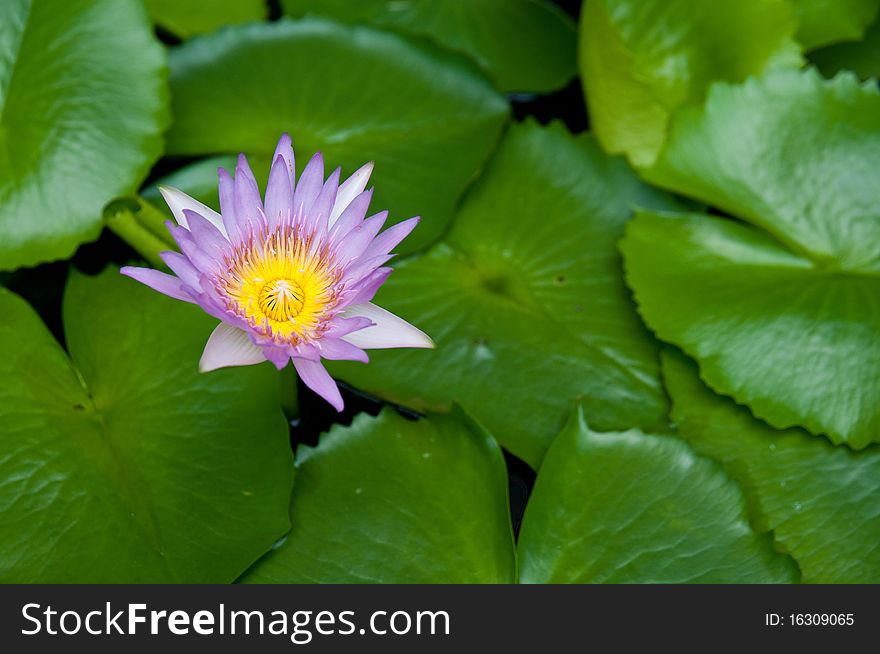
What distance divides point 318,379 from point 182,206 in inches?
13.4

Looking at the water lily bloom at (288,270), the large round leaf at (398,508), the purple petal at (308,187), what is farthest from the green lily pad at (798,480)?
the purple petal at (308,187)

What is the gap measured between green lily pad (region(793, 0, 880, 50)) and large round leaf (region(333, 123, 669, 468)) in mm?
626

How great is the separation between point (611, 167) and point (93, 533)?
137 centimetres

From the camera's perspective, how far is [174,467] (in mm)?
1476

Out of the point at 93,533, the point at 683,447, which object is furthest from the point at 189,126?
the point at 683,447

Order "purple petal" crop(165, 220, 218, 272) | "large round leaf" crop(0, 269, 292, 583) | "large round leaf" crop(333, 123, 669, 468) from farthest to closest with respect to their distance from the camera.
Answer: "large round leaf" crop(333, 123, 669, 468), "large round leaf" crop(0, 269, 292, 583), "purple petal" crop(165, 220, 218, 272)

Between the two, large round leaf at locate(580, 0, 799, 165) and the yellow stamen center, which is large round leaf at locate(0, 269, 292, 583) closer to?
the yellow stamen center

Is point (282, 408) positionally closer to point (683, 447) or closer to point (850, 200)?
point (683, 447)

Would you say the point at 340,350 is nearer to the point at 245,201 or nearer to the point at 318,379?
the point at 318,379

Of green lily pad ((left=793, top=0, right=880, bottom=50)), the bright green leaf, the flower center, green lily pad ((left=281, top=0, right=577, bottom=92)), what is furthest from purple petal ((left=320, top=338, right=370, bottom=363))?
the bright green leaf

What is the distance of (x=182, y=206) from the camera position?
1217 millimetres

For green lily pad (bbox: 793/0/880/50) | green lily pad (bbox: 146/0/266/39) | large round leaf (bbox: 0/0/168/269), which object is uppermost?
green lily pad (bbox: 146/0/266/39)

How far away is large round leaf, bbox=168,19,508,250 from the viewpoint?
6.15 ft

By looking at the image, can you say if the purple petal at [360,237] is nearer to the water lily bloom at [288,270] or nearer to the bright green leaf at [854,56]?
the water lily bloom at [288,270]
